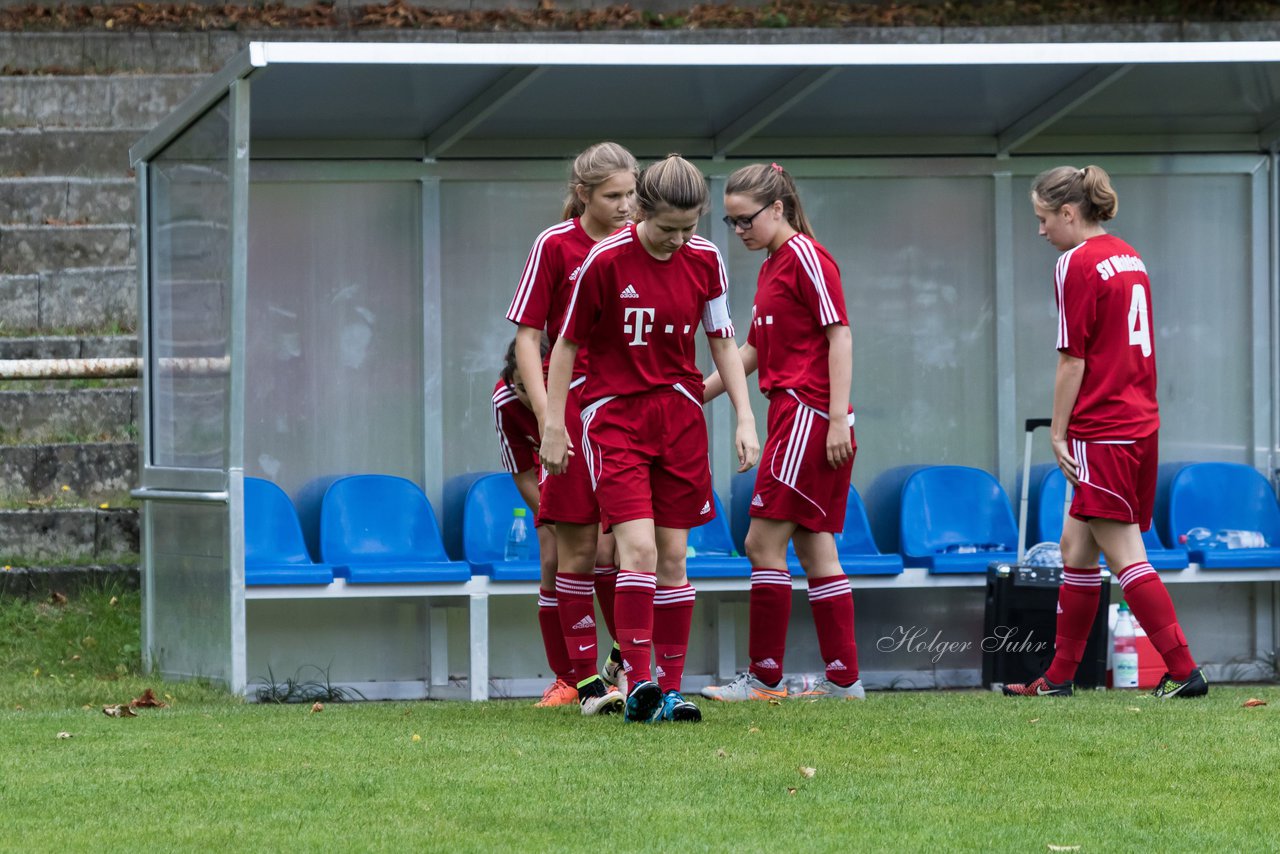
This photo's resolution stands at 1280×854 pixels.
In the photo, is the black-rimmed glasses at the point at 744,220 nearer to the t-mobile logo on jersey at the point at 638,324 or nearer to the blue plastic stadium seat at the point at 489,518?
the t-mobile logo on jersey at the point at 638,324

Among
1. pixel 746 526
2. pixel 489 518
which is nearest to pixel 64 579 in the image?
pixel 489 518

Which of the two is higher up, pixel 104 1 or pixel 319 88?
pixel 104 1

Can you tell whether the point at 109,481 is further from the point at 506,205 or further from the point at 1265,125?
the point at 1265,125

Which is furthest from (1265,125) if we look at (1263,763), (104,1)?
(104,1)

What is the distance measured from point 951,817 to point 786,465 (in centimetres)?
229

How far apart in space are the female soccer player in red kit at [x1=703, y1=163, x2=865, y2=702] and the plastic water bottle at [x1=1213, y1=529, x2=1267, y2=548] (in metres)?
2.83

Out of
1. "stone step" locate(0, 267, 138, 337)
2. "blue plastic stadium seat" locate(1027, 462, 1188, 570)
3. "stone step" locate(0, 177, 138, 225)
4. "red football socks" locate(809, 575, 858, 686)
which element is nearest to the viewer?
"red football socks" locate(809, 575, 858, 686)

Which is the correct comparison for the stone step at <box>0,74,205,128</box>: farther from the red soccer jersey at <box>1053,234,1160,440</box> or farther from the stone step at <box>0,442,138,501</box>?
the red soccer jersey at <box>1053,234,1160,440</box>

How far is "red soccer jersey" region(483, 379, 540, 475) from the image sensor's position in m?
5.82

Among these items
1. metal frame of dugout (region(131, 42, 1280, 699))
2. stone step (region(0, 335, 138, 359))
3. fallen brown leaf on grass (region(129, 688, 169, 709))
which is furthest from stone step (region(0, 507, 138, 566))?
fallen brown leaf on grass (region(129, 688, 169, 709))

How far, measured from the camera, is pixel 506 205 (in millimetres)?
7914

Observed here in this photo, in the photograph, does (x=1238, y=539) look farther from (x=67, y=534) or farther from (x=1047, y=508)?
(x=67, y=534)

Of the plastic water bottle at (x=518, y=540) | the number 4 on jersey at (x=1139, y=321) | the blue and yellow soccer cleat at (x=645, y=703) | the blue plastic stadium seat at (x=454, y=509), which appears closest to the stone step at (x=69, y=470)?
the blue plastic stadium seat at (x=454, y=509)

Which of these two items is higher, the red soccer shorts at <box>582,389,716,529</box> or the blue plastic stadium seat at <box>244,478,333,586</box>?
the red soccer shorts at <box>582,389,716,529</box>
